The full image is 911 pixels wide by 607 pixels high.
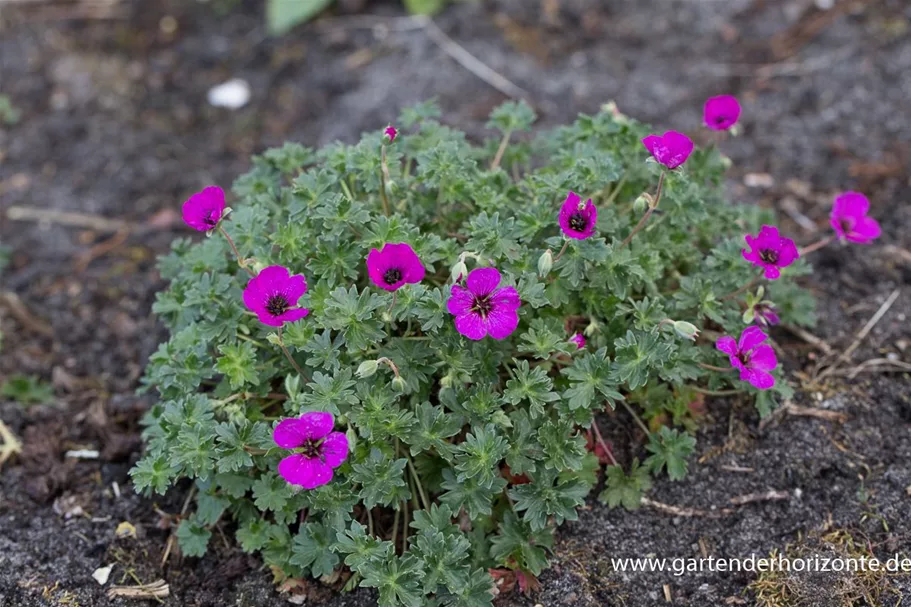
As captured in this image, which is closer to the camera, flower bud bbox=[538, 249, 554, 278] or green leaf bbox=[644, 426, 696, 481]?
flower bud bbox=[538, 249, 554, 278]

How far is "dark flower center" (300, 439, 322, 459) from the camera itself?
7.49 feet

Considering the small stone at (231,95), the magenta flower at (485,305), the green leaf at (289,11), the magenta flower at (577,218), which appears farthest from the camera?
the green leaf at (289,11)

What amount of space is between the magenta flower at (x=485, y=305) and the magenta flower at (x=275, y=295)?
1.38ft

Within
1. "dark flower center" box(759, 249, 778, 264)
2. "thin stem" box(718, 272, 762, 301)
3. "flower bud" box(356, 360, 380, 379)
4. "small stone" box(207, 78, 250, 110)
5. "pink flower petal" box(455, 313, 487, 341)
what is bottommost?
"small stone" box(207, 78, 250, 110)

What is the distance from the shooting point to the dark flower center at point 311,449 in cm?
228

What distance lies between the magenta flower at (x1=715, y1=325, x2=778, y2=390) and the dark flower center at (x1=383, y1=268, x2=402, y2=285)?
3.16 feet

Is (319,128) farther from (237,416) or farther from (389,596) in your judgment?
(389,596)

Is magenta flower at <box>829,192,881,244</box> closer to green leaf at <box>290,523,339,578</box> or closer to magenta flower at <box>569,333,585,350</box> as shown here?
magenta flower at <box>569,333,585,350</box>

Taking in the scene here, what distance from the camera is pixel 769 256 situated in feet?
8.66

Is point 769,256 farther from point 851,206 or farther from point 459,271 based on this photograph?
point 459,271

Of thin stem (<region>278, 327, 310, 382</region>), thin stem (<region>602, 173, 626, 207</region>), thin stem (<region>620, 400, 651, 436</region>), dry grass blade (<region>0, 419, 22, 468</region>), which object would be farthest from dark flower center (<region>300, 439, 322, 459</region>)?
dry grass blade (<region>0, 419, 22, 468</region>)

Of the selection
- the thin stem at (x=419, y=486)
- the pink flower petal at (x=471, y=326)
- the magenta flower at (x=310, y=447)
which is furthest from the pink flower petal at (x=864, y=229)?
the magenta flower at (x=310, y=447)

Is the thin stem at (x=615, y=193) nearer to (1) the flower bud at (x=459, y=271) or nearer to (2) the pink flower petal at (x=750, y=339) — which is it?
(2) the pink flower petal at (x=750, y=339)

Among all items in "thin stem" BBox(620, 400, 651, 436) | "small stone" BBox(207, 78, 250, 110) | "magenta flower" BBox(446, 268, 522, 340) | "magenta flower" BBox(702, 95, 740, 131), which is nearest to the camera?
"magenta flower" BBox(446, 268, 522, 340)
